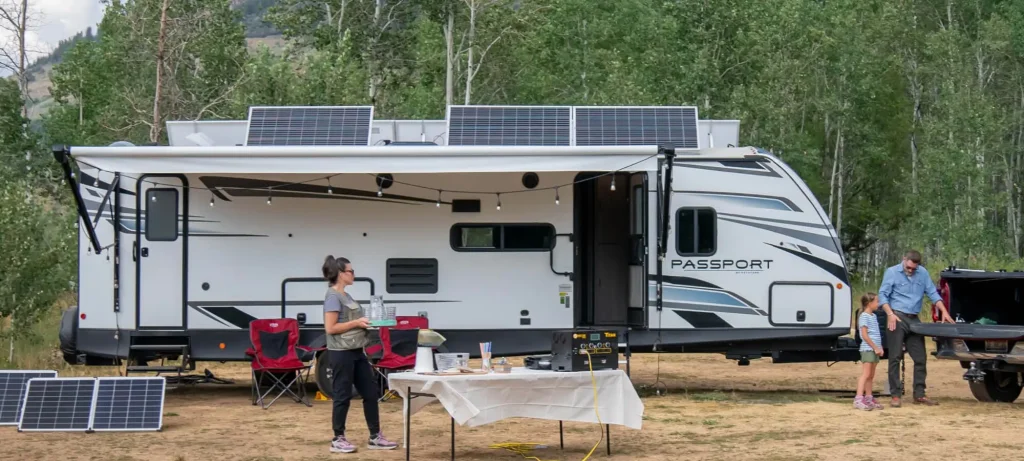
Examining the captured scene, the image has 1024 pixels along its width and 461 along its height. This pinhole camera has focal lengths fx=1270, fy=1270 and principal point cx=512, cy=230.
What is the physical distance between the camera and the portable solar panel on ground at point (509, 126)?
13.5 m

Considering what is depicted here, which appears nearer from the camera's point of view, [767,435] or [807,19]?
[767,435]

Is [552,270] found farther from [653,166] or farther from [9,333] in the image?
[9,333]

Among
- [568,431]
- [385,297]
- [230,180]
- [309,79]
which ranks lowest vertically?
[568,431]

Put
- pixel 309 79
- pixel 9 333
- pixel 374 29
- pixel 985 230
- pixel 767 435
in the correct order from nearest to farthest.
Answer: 1. pixel 767 435
2. pixel 9 333
3. pixel 309 79
4. pixel 985 230
5. pixel 374 29

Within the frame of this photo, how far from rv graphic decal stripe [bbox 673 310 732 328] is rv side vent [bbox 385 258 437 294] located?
2585 millimetres

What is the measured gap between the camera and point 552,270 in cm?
1315

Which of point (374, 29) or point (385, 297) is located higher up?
point (374, 29)

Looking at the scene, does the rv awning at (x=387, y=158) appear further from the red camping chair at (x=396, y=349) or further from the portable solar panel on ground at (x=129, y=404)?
the portable solar panel on ground at (x=129, y=404)

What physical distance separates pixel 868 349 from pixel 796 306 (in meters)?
1.13

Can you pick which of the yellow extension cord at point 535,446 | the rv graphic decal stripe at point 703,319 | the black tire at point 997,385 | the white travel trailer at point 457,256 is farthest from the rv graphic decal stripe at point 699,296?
the yellow extension cord at point 535,446

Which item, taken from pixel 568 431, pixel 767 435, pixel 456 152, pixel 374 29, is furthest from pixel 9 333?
pixel 374 29

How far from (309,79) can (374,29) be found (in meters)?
12.0

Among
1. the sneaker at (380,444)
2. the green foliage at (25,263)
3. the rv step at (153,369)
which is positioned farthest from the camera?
the green foliage at (25,263)

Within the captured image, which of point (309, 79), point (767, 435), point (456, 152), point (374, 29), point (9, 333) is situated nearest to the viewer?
point (767, 435)
